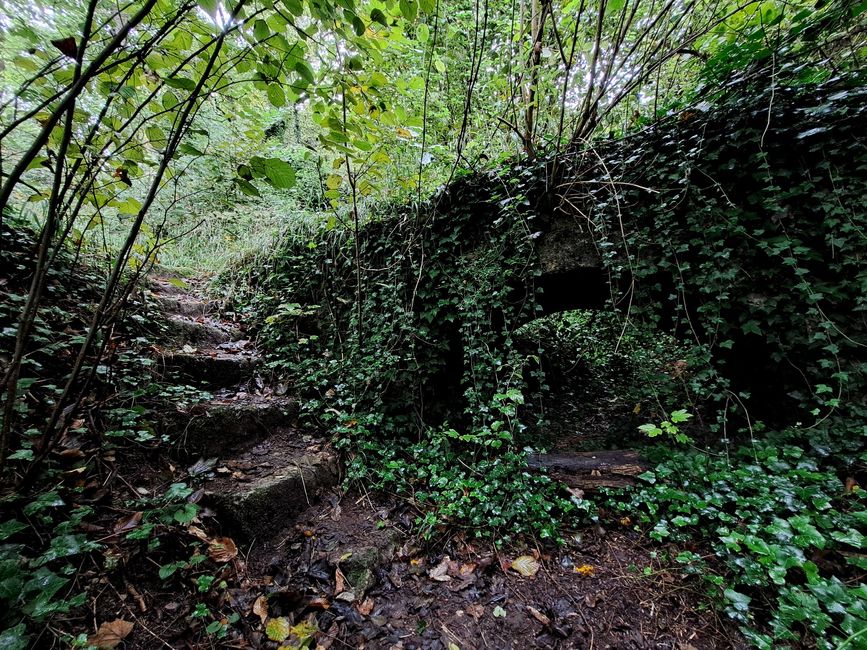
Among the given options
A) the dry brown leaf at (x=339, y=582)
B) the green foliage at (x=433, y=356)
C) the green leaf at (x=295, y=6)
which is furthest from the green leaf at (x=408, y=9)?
the dry brown leaf at (x=339, y=582)

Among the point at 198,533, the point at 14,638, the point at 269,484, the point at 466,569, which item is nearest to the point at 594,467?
the point at 466,569

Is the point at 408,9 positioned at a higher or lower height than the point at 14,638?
higher

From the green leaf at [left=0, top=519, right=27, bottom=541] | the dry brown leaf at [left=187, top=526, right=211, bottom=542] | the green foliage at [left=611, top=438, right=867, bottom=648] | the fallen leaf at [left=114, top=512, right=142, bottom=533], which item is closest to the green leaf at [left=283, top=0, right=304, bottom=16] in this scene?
the green leaf at [left=0, top=519, right=27, bottom=541]

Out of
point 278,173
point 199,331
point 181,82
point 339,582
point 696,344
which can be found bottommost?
point 339,582

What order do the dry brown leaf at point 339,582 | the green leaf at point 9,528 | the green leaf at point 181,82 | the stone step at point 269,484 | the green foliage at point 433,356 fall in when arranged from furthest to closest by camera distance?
the green foliage at point 433,356
the stone step at point 269,484
the dry brown leaf at point 339,582
the green leaf at point 9,528
the green leaf at point 181,82

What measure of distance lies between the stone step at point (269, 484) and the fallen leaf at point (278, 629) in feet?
1.95

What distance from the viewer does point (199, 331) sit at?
3854 millimetres

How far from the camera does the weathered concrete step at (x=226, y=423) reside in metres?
2.57

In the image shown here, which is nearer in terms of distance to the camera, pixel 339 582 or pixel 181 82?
pixel 181 82

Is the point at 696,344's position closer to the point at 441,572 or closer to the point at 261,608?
the point at 441,572

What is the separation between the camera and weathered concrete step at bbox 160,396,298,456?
2.57 m

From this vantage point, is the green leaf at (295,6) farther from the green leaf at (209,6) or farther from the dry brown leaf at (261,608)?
the dry brown leaf at (261,608)

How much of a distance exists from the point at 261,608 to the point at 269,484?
0.79 m

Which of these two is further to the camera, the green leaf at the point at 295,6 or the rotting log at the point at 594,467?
the rotting log at the point at 594,467
